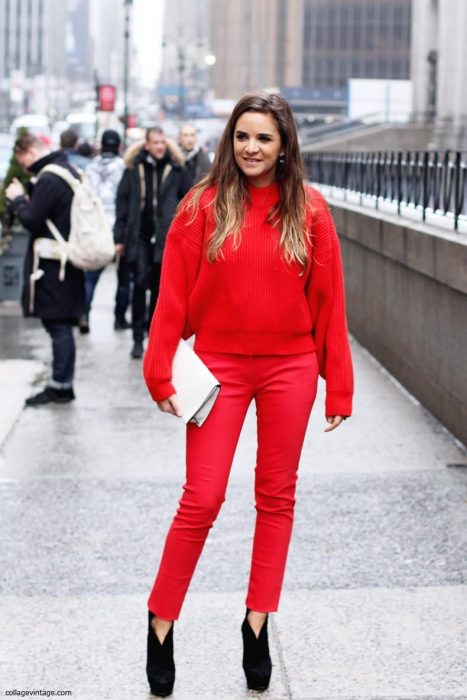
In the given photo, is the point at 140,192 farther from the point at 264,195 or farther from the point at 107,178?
the point at 264,195

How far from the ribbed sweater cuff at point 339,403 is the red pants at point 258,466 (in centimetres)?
7

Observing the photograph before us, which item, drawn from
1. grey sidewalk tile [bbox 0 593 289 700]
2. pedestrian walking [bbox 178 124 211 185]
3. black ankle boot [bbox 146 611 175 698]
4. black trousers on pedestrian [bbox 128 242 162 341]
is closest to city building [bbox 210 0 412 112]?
pedestrian walking [bbox 178 124 211 185]

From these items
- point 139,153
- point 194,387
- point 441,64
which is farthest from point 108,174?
point 441,64

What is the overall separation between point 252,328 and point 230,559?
203 centimetres

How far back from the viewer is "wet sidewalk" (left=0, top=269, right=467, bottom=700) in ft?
16.0

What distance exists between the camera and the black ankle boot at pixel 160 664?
4605 millimetres

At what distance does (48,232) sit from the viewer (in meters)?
9.91

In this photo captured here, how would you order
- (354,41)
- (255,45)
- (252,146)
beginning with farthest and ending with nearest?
(255,45), (354,41), (252,146)

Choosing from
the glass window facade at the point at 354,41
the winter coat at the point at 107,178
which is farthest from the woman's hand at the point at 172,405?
the glass window facade at the point at 354,41

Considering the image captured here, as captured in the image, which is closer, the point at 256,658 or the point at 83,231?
the point at 256,658

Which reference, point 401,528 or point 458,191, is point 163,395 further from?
point 458,191

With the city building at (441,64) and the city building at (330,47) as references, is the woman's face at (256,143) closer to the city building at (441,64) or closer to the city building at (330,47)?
the city building at (441,64)

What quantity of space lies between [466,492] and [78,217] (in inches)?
145

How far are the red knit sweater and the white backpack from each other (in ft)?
17.3
